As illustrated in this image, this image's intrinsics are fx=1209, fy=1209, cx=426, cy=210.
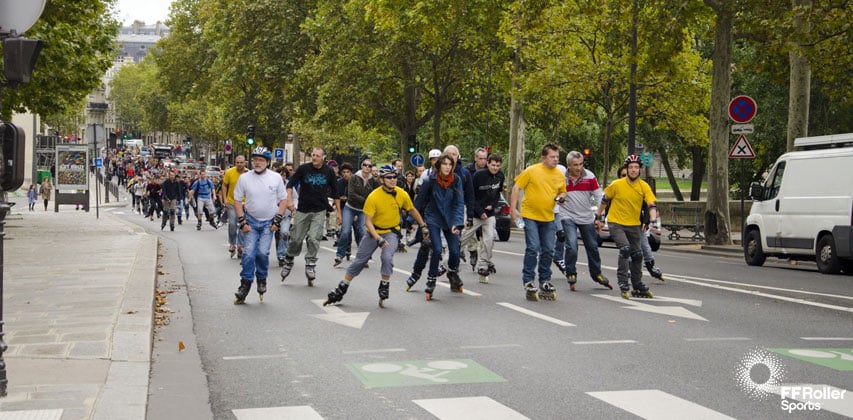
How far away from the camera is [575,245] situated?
14812mm

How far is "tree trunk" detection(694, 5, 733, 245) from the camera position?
28.3m

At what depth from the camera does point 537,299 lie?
1345 centimetres

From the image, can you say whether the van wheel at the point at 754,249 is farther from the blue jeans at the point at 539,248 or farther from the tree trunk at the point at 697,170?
the tree trunk at the point at 697,170

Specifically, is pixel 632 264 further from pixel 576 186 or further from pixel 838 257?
pixel 838 257

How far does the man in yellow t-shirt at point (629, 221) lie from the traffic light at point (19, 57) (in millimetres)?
8117

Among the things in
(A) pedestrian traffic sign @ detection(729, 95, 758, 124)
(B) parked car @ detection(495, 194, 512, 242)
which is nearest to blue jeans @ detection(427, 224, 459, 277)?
(A) pedestrian traffic sign @ detection(729, 95, 758, 124)

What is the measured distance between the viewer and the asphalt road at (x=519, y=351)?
23.8ft

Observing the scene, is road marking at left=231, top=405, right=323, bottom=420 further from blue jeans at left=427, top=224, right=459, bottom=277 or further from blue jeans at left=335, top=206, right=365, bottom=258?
blue jeans at left=335, top=206, right=365, bottom=258

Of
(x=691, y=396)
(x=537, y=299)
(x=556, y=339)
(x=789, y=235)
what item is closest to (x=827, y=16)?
(x=789, y=235)

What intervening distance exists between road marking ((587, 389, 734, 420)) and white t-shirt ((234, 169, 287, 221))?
21.5ft

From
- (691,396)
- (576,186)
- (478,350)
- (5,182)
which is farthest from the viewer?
(576,186)

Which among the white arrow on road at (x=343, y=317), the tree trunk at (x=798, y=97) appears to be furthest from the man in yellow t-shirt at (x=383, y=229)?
the tree trunk at (x=798, y=97)

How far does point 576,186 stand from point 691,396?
7780 millimetres

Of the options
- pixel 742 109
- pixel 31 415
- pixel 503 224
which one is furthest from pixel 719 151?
pixel 31 415
